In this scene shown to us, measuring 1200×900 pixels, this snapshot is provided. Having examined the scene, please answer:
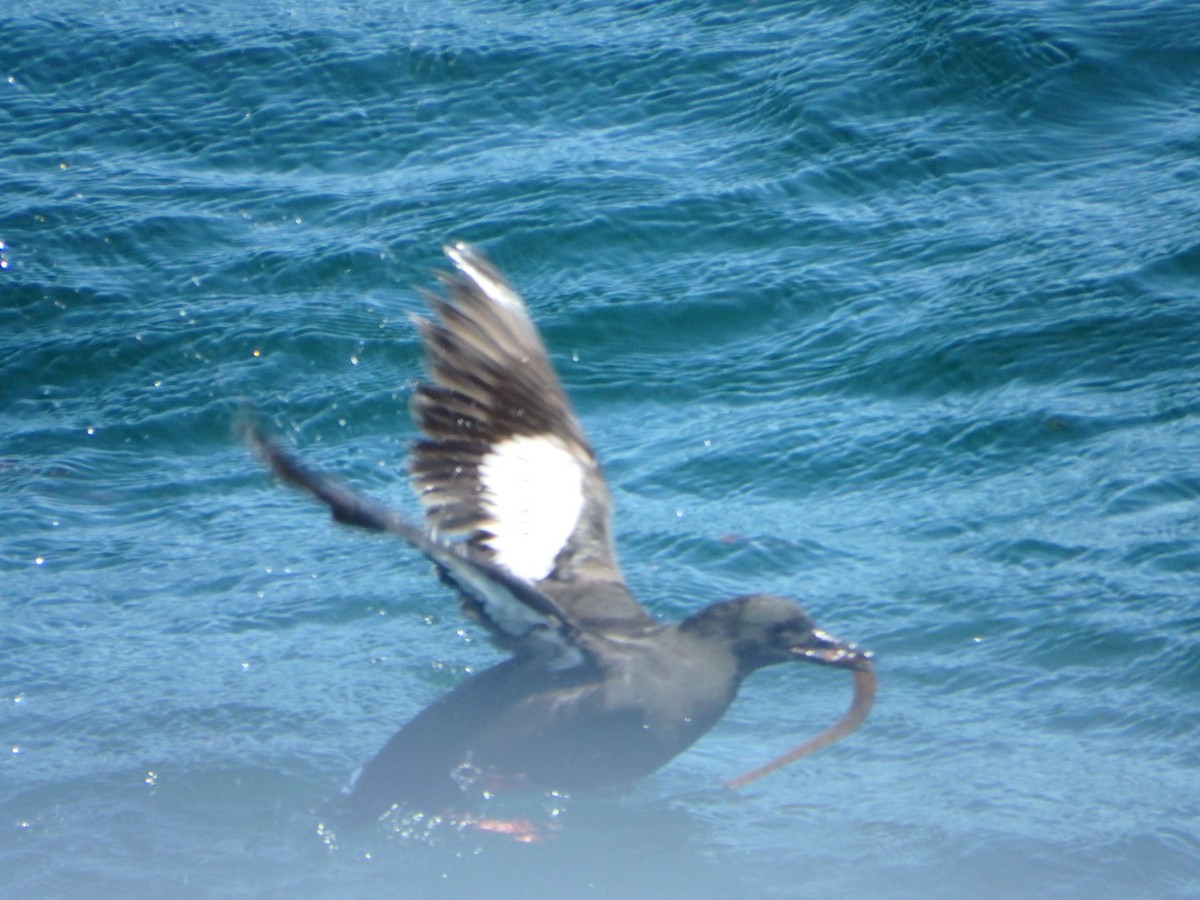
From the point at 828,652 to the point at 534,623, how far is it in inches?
36.2

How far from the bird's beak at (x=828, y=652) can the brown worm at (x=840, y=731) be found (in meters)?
0.03

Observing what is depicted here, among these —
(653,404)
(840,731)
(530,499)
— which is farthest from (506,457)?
(653,404)

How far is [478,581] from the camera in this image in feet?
13.0

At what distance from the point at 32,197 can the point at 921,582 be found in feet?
18.8

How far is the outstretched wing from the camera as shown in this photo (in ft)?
15.6

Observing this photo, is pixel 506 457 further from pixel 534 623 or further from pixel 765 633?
pixel 765 633

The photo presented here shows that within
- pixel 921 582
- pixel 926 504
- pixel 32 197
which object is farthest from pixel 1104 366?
pixel 32 197

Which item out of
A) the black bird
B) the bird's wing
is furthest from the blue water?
the bird's wing

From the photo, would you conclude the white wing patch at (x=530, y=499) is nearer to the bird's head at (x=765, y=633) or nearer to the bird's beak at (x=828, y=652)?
the bird's head at (x=765, y=633)

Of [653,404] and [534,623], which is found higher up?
[534,623]

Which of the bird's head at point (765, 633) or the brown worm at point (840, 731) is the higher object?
the bird's head at point (765, 633)

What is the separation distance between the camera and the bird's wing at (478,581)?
3354mm

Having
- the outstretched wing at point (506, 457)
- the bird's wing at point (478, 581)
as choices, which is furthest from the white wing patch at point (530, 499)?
the bird's wing at point (478, 581)

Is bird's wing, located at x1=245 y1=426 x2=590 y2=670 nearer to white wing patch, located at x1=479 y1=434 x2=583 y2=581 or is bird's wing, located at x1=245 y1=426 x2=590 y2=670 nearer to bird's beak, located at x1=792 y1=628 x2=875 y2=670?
white wing patch, located at x1=479 y1=434 x2=583 y2=581
